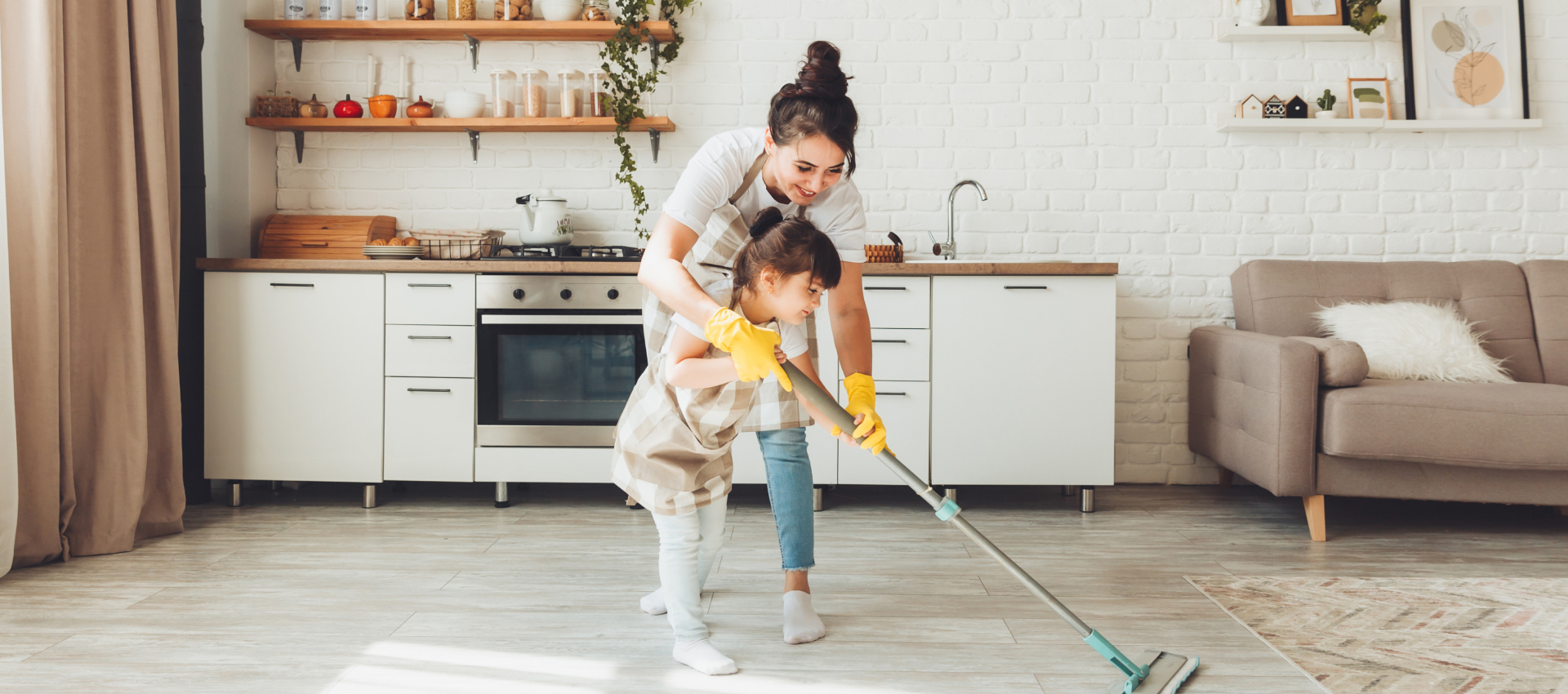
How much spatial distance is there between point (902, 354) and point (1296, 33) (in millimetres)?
1815

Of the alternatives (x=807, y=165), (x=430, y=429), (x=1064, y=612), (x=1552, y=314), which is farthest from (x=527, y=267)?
(x=1552, y=314)

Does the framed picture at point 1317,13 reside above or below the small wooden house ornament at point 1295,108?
above

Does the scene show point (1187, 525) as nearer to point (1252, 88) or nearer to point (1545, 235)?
point (1252, 88)

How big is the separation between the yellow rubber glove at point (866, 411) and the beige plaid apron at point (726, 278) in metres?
0.17

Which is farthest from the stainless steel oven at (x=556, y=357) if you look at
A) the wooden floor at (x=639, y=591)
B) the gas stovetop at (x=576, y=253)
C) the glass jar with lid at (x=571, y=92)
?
the glass jar with lid at (x=571, y=92)

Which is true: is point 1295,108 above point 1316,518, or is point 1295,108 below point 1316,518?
above

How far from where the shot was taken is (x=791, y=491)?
1826mm

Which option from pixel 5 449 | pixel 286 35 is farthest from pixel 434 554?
pixel 286 35

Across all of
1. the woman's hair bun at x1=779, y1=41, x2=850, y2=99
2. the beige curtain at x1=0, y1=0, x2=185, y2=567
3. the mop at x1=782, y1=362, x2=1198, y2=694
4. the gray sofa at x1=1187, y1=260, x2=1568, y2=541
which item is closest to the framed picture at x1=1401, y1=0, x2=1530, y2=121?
the gray sofa at x1=1187, y1=260, x2=1568, y2=541

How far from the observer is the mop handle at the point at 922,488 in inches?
54.9

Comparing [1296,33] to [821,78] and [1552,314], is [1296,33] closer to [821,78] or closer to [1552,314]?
[1552,314]

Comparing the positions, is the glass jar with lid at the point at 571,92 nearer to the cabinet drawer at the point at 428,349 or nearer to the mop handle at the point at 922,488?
the cabinet drawer at the point at 428,349

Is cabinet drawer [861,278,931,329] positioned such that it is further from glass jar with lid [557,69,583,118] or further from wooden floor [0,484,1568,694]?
glass jar with lid [557,69,583,118]

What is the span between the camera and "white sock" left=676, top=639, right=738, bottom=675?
1.58m
